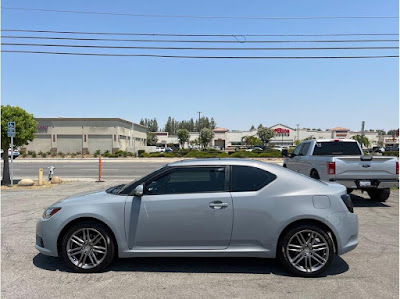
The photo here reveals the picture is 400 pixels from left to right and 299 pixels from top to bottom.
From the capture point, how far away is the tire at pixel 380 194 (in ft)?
31.8

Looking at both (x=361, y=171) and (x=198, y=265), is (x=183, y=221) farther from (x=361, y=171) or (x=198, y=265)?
(x=361, y=171)

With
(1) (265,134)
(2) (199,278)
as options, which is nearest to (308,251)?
(2) (199,278)

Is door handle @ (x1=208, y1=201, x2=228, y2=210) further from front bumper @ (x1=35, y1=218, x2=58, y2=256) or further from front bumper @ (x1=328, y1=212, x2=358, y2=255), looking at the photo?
front bumper @ (x1=35, y1=218, x2=58, y2=256)

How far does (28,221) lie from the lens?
729 cm

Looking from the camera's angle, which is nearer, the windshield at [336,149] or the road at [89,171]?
the windshield at [336,149]

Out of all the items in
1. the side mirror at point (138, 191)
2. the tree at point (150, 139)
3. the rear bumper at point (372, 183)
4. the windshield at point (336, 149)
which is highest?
the tree at point (150, 139)

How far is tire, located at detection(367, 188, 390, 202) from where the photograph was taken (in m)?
9.68

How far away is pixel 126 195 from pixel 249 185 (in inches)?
65.8

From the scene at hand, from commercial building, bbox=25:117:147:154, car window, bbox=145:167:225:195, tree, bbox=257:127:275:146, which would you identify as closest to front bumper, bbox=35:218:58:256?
car window, bbox=145:167:225:195

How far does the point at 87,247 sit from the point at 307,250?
9.46 feet

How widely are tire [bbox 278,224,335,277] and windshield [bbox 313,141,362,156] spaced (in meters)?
6.54

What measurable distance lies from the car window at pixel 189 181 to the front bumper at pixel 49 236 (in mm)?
1327

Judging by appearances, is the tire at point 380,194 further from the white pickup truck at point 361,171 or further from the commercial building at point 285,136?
the commercial building at point 285,136

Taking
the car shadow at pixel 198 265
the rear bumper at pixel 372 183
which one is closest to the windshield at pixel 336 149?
the rear bumper at pixel 372 183
